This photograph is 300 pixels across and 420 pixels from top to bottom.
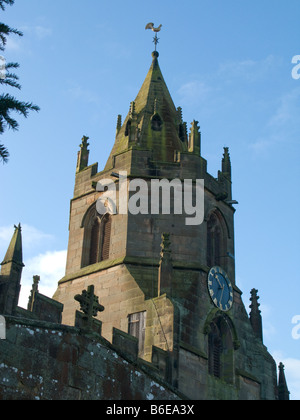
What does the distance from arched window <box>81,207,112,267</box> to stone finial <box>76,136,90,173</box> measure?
2887mm

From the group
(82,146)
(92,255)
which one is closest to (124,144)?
(82,146)

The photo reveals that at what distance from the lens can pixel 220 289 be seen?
31281 mm

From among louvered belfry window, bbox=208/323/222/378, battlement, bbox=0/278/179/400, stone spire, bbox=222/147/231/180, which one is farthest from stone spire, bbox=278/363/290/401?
battlement, bbox=0/278/179/400

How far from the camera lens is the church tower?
2830cm

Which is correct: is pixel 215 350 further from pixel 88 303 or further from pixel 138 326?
pixel 88 303

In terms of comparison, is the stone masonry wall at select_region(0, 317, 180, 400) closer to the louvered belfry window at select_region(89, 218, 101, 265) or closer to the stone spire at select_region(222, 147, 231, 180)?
the louvered belfry window at select_region(89, 218, 101, 265)

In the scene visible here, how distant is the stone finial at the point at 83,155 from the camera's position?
35312 millimetres

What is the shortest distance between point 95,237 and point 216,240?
5.10 meters

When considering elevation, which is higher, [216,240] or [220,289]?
[216,240]

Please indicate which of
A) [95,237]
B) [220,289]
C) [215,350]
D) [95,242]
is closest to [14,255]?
[95,242]

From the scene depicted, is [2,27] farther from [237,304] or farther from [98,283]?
[237,304]

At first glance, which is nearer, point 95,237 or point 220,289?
point 220,289

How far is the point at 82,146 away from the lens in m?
36.1

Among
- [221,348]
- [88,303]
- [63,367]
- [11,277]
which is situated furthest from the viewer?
[221,348]
